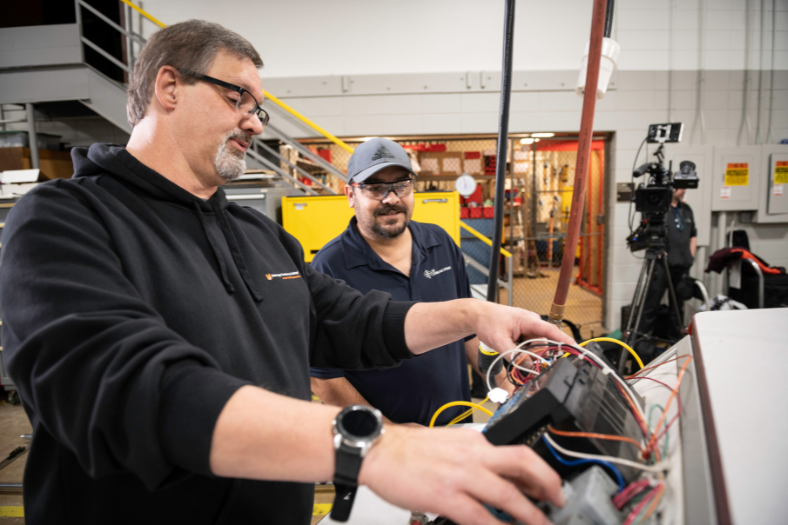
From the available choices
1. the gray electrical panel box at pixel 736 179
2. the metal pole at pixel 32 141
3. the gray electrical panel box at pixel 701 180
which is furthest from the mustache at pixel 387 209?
the gray electrical panel box at pixel 736 179

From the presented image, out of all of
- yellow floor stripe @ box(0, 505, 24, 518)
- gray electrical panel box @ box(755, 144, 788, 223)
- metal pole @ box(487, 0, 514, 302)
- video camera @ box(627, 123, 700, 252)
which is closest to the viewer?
metal pole @ box(487, 0, 514, 302)

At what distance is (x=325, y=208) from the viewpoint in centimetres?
331

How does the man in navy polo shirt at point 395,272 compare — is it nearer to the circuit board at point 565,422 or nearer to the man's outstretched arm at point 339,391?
the man's outstretched arm at point 339,391

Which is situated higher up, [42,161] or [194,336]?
[42,161]

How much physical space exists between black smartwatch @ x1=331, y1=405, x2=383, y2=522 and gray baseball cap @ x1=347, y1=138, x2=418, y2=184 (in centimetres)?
120

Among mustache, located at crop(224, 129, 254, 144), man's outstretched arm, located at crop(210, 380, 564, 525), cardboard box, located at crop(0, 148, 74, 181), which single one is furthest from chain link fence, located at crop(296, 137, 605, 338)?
man's outstretched arm, located at crop(210, 380, 564, 525)

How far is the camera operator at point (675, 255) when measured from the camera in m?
3.85

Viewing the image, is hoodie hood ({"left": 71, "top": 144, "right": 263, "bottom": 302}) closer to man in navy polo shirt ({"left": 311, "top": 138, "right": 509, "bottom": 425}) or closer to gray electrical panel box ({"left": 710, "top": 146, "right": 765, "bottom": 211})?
man in navy polo shirt ({"left": 311, "top": 138, "right": 509, "bottom": 425})

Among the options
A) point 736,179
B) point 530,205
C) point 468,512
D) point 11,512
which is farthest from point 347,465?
point 736,179

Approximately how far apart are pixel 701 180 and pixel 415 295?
4251 millimetres

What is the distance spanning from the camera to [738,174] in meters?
4.24

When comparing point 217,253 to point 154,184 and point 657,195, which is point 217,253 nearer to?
point 154,184

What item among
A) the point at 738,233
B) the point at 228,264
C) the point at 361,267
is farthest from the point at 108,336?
the point at 738,233

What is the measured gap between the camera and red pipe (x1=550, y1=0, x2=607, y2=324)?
0.79 m
